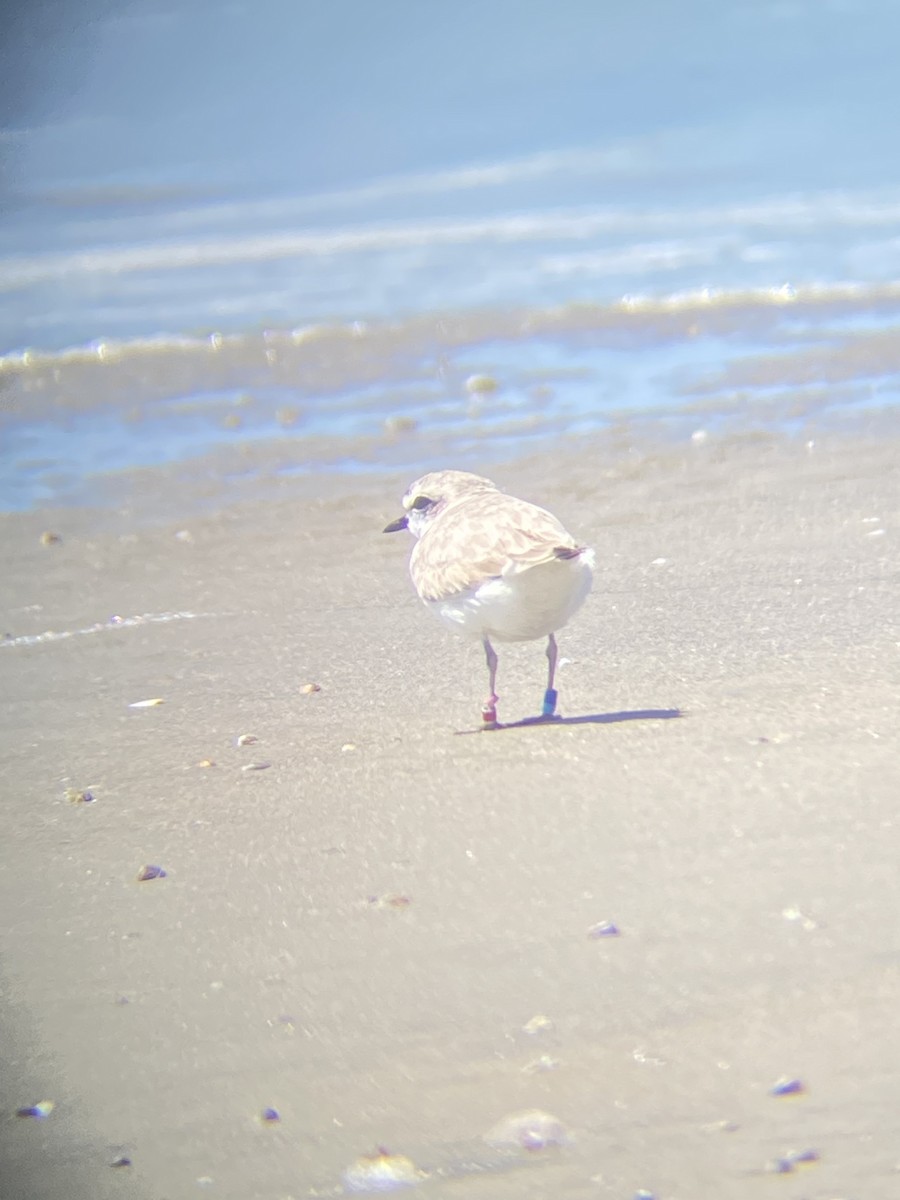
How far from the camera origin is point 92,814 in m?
4.61

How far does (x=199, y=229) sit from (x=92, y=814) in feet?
44.8

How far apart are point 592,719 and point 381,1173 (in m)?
2.18

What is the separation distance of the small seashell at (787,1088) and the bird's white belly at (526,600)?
6.36 ft

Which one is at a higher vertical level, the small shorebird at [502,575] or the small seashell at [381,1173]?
the small shorebird at [502,575]

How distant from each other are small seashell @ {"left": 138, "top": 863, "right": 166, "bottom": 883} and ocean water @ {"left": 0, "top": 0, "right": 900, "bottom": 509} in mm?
1985

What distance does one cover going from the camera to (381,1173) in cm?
289

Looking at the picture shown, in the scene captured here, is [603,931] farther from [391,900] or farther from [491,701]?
[491,701]

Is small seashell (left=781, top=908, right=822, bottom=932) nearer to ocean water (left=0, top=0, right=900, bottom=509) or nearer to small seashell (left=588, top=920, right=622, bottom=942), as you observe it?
small seashell (left=588, top=920, right=622, bottom=942)

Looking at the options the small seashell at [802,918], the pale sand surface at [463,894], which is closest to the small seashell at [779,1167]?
the pale sand surface at [463,894]

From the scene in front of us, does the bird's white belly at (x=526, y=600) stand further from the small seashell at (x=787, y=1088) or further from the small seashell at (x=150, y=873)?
the small seashell at (x=787, y=1088)

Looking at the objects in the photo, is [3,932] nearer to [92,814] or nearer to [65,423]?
[92,814]

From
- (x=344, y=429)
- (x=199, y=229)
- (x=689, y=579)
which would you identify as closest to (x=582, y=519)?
(x=689, y=579)

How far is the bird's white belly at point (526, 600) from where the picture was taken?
4738 mm

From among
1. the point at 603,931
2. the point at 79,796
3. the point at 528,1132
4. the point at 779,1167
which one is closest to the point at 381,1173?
the point at 528,1132
